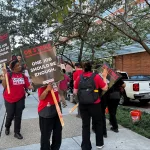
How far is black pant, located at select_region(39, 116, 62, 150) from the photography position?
3477 millimetres

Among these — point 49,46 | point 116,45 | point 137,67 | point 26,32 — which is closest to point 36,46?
point 49,46

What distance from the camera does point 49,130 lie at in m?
3.51

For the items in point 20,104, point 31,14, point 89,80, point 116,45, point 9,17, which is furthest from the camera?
point 9,17

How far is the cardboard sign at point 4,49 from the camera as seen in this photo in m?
5.18

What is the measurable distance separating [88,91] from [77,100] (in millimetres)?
581

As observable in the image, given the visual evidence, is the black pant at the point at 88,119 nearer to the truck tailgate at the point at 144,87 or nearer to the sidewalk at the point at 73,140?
the sidewalk at the point at 73,140

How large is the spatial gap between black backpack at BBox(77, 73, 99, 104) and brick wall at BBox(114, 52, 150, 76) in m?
14.3

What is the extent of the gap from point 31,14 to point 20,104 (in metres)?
13.0

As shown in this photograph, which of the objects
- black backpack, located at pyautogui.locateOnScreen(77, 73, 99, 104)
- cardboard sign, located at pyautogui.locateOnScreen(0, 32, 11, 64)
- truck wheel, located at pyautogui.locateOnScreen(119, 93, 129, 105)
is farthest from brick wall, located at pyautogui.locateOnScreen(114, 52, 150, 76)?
black backpack, located at pyautogui.locateOnScreen(77, 73, 99, 104)

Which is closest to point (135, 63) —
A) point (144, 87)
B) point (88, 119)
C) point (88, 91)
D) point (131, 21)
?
point (144, 87)

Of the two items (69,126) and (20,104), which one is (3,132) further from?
(69,126)

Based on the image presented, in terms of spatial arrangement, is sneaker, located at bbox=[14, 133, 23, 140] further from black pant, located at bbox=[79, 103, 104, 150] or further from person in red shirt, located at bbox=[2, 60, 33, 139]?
black pant, located at bbox=[79, 103, 104, 150]

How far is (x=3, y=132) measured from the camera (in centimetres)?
553

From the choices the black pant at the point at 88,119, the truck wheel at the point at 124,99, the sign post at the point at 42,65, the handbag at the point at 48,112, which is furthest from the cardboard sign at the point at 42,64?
the truck wheel at the point at 124,99
